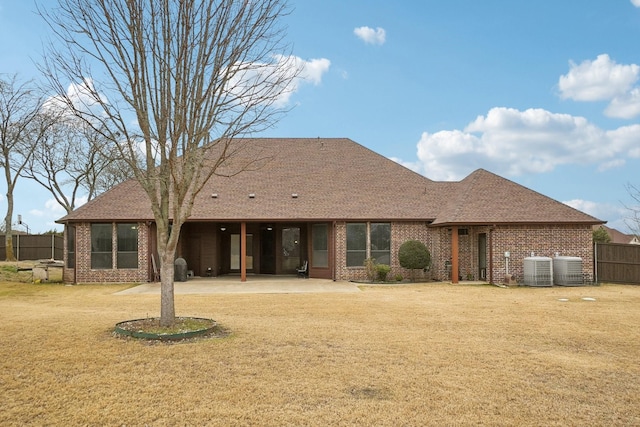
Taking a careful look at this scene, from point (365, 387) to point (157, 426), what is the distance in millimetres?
2300

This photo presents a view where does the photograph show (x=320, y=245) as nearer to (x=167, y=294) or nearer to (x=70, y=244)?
(x=70, y=244)

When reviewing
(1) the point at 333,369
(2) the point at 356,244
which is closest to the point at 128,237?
(2) the point at 356,244

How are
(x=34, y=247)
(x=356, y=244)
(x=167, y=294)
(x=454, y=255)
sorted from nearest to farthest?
(x=167, y=294), (x=454, y=255), (x=356, y=244), (x=34, y=247)

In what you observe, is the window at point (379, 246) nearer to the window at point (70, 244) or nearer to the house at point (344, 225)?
the house at point (344, 225)

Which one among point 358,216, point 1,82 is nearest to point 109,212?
point 358,216

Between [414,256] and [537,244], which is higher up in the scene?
[537,244]

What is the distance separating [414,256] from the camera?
63.2ft

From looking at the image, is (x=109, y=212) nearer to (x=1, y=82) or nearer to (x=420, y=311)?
(x=420, y=311)

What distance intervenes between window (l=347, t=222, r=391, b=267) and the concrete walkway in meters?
1.35

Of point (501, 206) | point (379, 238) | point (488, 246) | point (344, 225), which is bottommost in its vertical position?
point (488, 246)

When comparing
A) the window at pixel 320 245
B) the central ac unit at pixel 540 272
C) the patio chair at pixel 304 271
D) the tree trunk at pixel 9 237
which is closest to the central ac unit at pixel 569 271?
the central ac unit at pixel 540 272

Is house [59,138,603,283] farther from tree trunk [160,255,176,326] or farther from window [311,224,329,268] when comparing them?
tree trunk [160,255,176,326]

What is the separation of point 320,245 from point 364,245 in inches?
72.9

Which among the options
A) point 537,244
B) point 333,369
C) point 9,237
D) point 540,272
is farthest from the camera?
point 9,237
